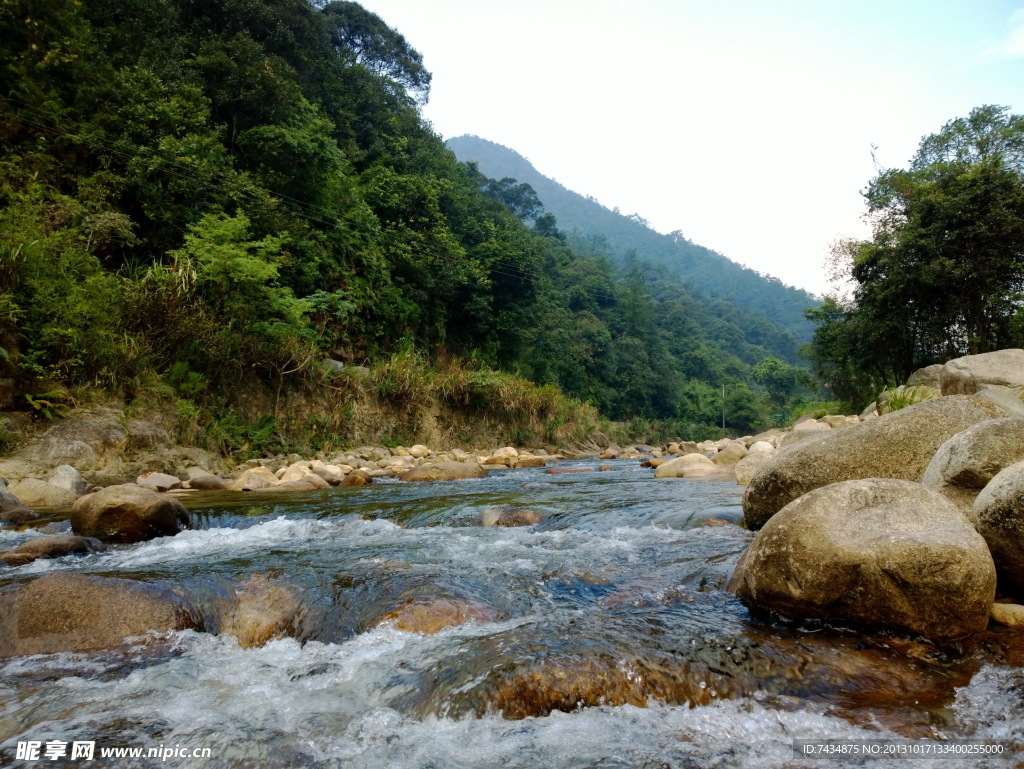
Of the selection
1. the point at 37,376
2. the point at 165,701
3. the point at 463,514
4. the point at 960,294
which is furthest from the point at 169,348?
the point at 960,294

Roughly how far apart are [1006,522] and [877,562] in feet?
2.58

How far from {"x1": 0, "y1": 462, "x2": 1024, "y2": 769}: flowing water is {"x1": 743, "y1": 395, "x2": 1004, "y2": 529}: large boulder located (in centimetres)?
100

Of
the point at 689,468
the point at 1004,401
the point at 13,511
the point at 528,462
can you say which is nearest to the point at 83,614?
the point at 13,511

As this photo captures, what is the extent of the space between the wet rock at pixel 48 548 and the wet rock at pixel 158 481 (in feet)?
13.1

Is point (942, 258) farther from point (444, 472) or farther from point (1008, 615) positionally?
point (1008, 615)

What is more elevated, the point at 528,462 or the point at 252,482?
the point at 252,482

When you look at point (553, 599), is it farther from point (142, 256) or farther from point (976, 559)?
point (142, 256)

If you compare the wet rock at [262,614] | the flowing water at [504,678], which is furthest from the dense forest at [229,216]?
the wet rock at [262,614]

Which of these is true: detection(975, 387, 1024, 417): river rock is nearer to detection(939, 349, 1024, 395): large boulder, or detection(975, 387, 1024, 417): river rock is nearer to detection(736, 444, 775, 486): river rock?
detection(736, 444, 775, 486): river rock

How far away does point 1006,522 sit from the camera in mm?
2980

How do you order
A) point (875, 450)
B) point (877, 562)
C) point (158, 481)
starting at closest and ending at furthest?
1. point (877, 562)
2. point (875, 450)
3. point (158, 481)

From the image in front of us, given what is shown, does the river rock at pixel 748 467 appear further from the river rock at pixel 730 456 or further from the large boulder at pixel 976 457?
the large boulder at pixel 976 457

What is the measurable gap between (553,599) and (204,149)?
14.5 m

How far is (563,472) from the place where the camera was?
529 inches
